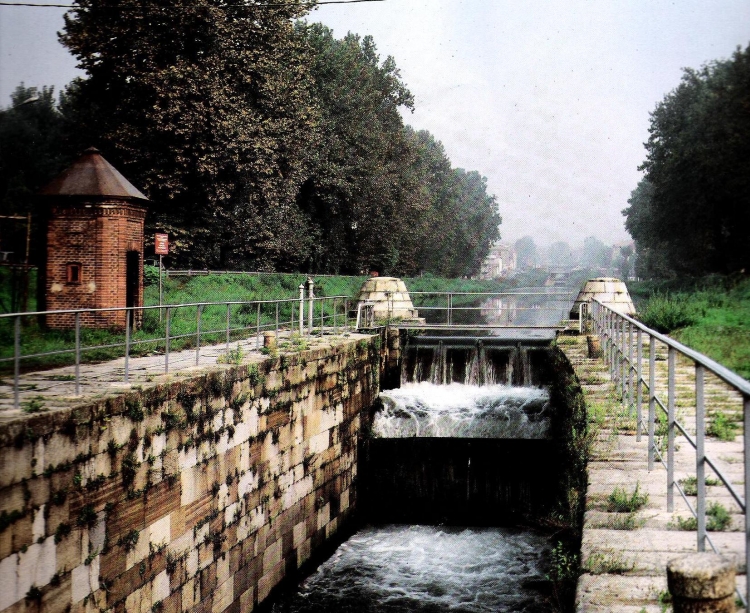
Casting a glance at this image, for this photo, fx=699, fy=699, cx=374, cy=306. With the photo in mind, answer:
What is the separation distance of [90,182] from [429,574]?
9.54m

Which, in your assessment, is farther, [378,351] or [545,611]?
[378,351]

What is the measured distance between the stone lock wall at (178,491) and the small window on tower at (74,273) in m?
4.75

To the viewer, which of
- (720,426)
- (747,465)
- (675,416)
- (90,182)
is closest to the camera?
(747,465)

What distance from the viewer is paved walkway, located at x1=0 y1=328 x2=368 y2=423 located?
265 inches

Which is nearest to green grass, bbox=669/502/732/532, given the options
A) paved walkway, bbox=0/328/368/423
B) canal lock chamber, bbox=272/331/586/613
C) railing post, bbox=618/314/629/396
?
canal lock chamber, bbox=272/331/586/613

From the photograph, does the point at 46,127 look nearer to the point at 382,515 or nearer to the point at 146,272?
the point at 146,272

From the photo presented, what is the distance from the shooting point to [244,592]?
10172 millimetres

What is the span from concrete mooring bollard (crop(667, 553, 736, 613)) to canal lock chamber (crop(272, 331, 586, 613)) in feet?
18.0

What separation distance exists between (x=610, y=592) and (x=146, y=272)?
19545 mm

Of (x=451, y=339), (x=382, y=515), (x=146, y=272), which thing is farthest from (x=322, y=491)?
(x=146, y=272)

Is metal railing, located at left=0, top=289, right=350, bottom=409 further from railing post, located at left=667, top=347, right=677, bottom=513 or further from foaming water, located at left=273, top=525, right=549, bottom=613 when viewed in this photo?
railing post, located at left=667, top=347, right=677, bottom=513

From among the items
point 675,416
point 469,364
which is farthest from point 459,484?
point 675,416

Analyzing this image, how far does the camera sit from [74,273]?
13.4 metres

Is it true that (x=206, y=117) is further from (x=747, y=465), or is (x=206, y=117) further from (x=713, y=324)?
(x=747, y=465)
